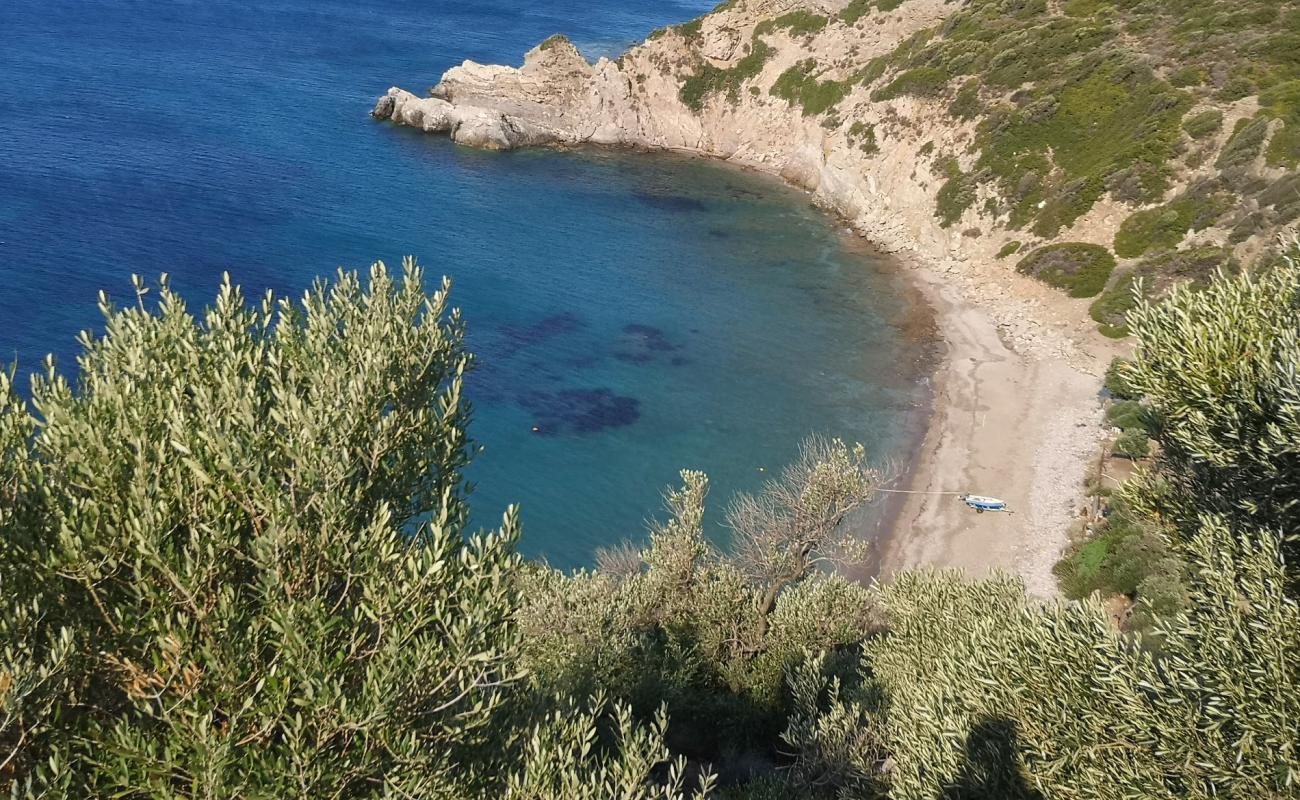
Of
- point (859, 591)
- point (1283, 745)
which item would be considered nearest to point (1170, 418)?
point (1283, 745)

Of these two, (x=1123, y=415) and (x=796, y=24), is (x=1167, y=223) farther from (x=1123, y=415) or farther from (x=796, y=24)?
(x=796, y=24)

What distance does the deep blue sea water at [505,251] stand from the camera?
52.6m

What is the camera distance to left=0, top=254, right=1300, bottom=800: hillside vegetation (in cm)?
888

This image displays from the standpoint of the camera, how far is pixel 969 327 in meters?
64.6

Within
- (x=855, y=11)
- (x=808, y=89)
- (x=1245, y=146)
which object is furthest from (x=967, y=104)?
(x=855, y=11)

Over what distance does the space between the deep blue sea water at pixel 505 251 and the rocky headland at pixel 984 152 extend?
5172 mm

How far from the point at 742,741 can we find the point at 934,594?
6842 millimetres

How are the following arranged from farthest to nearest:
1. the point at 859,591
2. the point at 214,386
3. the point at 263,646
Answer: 1. the point at 859,591
2. the point at 214,386
3. the point at 263,646

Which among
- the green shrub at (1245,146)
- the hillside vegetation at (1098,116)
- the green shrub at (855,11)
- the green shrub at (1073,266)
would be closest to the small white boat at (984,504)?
the hillside vegetation at (1098,116)

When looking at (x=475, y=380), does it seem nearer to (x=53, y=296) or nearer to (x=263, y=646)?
(x=53, y=296)

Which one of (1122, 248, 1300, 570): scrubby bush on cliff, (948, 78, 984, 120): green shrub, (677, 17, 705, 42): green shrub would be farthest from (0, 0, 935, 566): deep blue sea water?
(1122, 248, 1300, 570): scrubby bush on cliff

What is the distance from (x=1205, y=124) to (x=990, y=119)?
59.1ft

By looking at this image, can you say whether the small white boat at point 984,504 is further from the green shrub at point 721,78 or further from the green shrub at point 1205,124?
the green shrub at point 721,78

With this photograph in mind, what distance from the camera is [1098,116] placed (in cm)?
7362
